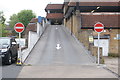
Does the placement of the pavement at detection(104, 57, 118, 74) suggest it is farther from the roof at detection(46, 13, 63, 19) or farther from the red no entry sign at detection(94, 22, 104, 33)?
the roof at detection(46, 13, 63, 19)

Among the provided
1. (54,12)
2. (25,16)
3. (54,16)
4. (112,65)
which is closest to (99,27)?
(112,65)

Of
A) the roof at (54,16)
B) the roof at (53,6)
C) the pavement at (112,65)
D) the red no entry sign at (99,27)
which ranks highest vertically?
the roof at (53,6)

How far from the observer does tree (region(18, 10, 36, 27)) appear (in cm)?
6881

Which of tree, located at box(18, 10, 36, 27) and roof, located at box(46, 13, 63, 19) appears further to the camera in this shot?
tree, located at box(18, 10, 36, 27)

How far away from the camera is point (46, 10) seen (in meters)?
62.6

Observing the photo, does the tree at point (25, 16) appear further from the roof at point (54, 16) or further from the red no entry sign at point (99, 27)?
the red no entry sign at point (99, 27)

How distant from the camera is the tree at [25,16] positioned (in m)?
68.8

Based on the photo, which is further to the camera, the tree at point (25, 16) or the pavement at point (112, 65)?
the tree at point (25, 16)

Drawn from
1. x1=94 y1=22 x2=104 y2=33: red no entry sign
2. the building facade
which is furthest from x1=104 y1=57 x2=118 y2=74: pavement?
the building facade

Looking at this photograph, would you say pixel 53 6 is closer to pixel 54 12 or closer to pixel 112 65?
pixel 54 12

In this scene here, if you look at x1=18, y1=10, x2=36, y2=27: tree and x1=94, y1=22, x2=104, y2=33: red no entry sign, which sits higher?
x1=18, y1=10, x2=36, y2=27: tree

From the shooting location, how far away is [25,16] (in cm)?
6981

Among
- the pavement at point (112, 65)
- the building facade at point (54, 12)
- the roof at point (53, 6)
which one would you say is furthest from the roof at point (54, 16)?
the pavement at point (112, 65)

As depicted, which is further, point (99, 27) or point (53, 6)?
point (53, 6)
